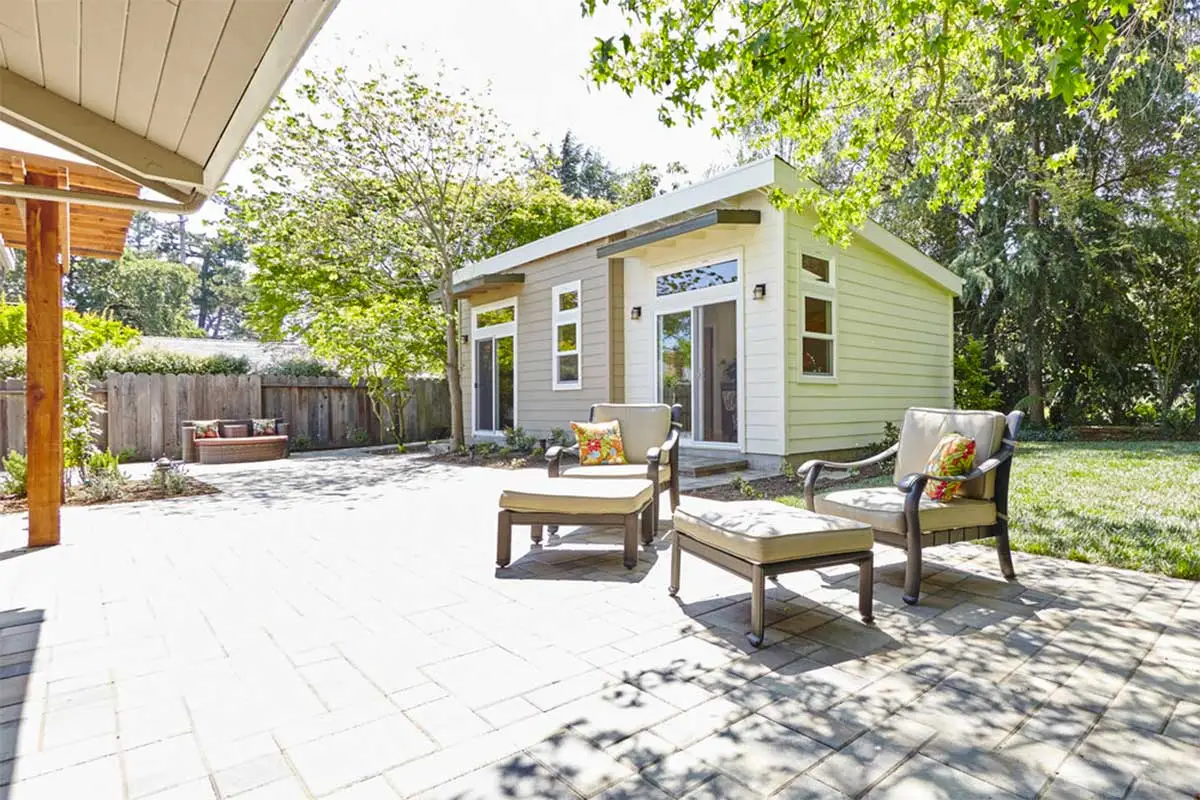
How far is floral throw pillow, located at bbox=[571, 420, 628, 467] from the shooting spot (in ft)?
16.5

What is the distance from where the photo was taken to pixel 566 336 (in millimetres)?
9664

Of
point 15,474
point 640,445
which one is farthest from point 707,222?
point 15,474

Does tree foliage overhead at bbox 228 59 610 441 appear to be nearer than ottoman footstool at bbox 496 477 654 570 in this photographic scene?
No

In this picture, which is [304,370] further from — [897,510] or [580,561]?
[897,510]

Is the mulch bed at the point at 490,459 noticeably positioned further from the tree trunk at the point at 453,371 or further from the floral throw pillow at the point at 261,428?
the floral throw pillow at the point at 261,428

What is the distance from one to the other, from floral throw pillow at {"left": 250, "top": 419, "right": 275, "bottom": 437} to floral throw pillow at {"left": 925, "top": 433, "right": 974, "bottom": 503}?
34.1ft

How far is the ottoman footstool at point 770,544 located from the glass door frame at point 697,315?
4.46m

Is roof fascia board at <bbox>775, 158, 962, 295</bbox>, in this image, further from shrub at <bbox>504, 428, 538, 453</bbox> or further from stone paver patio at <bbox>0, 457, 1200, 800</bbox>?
shrub at <bbox>504, 428, 538, 453</bbox>

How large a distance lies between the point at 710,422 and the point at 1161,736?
6214mm

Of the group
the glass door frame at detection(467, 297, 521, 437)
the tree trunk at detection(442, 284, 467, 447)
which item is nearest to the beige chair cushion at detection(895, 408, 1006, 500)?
the glass door frame at detection(467, 297, 521, 437)

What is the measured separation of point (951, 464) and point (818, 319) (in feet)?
14.8

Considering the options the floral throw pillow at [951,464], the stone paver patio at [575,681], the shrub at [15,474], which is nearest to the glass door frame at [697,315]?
the stone paver patio at [575,681]

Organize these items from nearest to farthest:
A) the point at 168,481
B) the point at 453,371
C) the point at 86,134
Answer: the point at 86,134, the point at 168,481, the point at 453,371

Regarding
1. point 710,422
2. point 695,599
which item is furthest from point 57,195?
point 710,422
